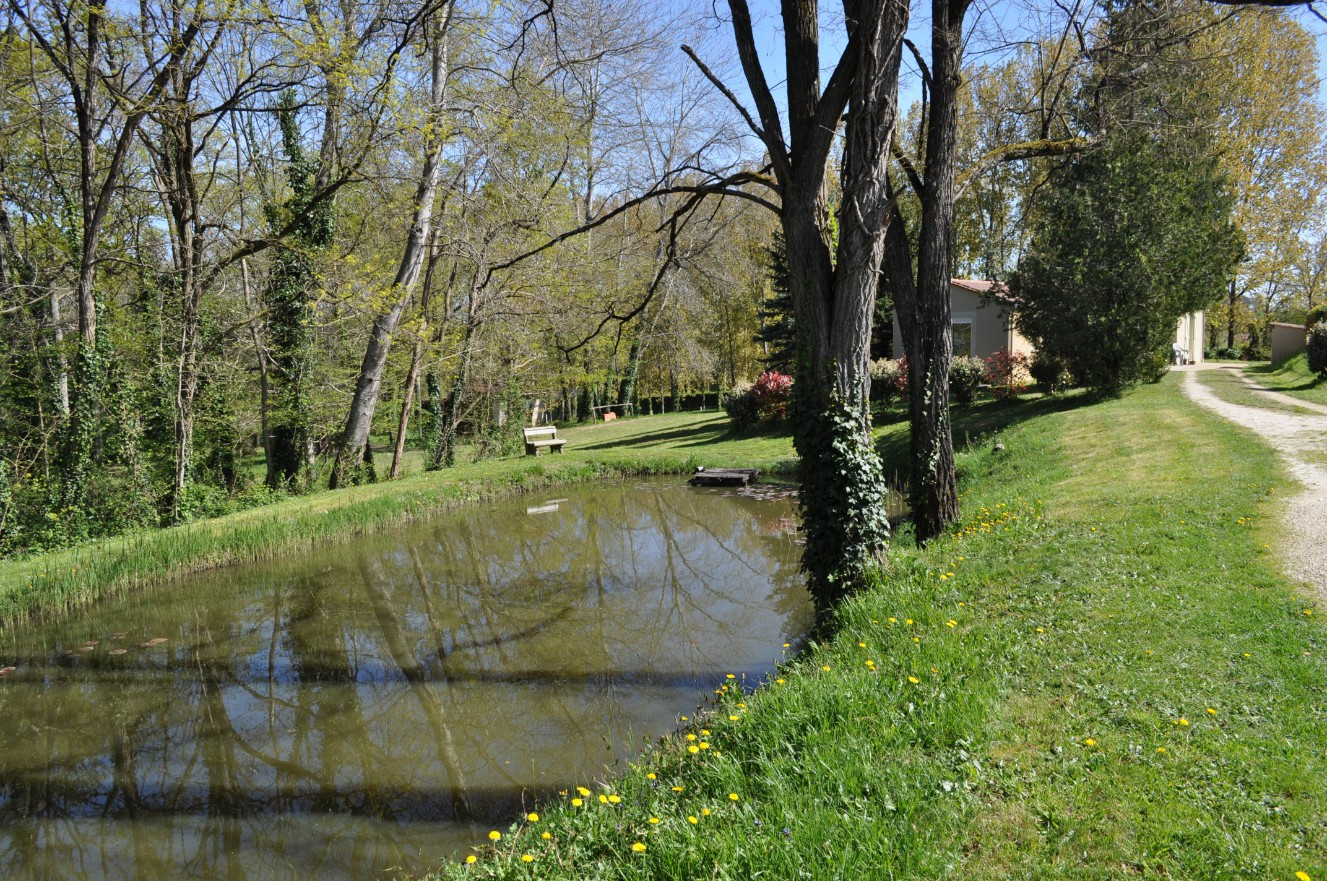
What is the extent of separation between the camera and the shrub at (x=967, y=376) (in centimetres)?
2047

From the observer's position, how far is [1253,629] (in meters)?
4.67

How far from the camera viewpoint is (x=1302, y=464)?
8.73 m

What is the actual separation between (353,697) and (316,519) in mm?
6808

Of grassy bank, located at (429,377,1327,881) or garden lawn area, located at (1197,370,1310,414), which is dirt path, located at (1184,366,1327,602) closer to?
garden lawn area, located at (1197,370,1310,414)

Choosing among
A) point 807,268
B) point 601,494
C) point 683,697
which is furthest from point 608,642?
point 601,494

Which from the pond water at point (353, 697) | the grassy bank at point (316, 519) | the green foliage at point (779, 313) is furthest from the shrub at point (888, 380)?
the pond water at point (353, 697)

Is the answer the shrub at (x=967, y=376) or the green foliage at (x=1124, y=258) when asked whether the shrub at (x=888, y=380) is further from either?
the green foliage at (x=1124, y=258)

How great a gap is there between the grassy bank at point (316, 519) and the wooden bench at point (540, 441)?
71cm

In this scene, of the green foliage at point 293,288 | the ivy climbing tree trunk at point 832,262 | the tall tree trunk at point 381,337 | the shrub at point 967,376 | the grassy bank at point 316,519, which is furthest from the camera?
the shrub at point 967,376

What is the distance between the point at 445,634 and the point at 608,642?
206 centimetres

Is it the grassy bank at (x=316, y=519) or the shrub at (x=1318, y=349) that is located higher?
the shrub at (x=1318, y=349)

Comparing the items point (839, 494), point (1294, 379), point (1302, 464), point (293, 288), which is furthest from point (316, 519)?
point (1294, 379)

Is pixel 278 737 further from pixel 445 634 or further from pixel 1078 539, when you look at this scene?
pixel 1078 539

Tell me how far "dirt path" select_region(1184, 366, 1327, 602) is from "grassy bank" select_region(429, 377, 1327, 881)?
0.28 metres
